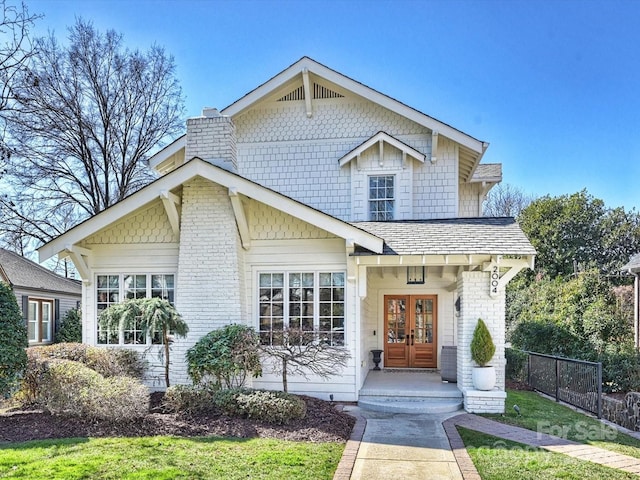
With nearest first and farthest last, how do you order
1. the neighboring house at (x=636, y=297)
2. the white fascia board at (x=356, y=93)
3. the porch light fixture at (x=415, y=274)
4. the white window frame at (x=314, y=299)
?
the white window frame at (x=314, y=299), the white fascia board at (x=356, y=93), the porch light fixture at (x=415, y=274), the neighboring house at (x=636, y=297)

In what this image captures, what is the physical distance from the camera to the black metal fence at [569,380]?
31.8 feet

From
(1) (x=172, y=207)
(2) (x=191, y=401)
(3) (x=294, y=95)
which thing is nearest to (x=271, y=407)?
(2) (x=191, y=401)

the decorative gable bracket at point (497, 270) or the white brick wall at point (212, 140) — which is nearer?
the decorative gable bracket at point (497, 270)

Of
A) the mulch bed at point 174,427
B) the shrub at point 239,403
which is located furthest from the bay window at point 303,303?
the mulch bed at point 174,427

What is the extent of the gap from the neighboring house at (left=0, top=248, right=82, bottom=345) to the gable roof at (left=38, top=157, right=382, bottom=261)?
32.4 ft

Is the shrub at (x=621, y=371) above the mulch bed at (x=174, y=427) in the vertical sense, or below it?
below

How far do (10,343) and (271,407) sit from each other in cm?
459

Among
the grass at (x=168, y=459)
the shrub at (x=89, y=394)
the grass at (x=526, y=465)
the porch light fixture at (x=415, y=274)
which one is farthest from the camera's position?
the porch light fixture at (x=415, y=274)

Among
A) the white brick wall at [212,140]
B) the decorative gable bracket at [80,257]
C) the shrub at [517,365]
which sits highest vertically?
the white brick wall at [212,140]

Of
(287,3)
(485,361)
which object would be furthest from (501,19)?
(485,361)

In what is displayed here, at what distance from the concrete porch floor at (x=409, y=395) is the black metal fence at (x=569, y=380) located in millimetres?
2489

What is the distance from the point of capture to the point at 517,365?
14133 mm

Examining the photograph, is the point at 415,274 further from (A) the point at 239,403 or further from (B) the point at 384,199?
(A) the point at 239,403

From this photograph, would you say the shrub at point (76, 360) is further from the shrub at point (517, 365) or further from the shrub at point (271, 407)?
the shrub at point (517, 365)
